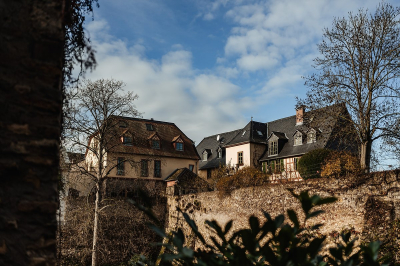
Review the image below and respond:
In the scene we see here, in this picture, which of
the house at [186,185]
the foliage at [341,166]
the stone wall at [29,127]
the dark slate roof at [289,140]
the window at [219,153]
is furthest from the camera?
the window at [219,153]

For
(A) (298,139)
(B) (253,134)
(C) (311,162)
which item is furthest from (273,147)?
(C) (311,162)

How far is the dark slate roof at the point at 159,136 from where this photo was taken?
86.1 feet

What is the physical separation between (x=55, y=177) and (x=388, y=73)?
1441 centimetres

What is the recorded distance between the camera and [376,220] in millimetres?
10102

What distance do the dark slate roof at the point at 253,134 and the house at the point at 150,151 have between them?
3718 millimetres

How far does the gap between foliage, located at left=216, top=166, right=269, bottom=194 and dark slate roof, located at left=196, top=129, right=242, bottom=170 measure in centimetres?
1542

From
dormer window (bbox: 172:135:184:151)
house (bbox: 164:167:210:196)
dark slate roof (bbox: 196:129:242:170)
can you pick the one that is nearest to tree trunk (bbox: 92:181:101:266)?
house (bbox: 164:167:210:196)

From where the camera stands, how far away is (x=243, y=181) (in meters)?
15.6

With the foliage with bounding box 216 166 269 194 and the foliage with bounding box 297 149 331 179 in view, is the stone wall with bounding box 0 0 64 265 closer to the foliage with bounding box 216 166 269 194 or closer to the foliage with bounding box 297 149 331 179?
the foliage with bounding box 216 166 269 194

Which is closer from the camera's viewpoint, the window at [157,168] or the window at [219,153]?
the window at [157,168]

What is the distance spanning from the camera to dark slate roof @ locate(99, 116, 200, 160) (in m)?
26.2

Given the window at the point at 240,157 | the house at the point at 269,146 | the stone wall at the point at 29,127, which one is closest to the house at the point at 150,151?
the house at the point at 269,146

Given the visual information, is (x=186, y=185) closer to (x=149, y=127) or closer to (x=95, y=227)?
(x=95, y=227)

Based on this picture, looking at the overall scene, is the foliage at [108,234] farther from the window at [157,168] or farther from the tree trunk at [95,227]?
the window at [157,168]
